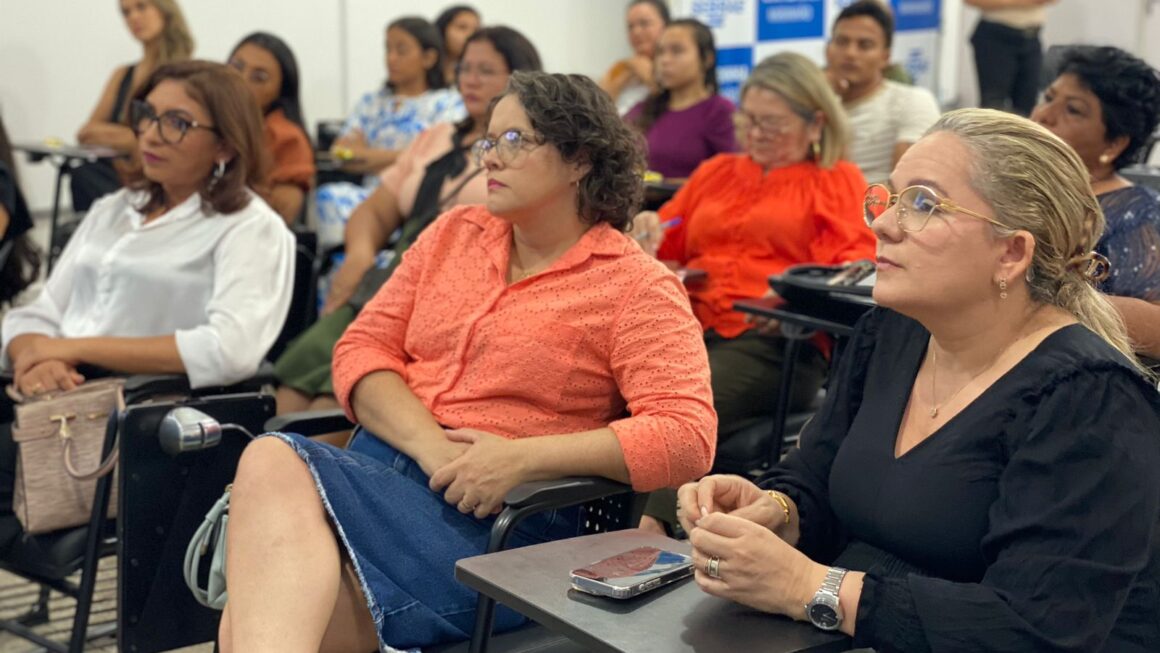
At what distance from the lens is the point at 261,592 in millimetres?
1837

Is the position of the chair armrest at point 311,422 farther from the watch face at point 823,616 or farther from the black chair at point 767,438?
the watch face at point 823,616

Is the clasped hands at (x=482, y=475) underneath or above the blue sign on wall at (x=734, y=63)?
underneath

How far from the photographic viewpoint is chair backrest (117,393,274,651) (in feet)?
7.59

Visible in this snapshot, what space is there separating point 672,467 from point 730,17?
5.50m

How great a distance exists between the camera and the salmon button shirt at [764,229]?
3.33 m

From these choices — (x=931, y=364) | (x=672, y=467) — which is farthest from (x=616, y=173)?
(x=931, y=364)

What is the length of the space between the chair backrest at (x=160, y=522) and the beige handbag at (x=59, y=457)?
0.50 feet

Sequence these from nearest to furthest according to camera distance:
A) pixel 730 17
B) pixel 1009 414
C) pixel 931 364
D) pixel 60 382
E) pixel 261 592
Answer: pixel 1009 414 < pixel 931 364 < pixel 261 592 < pixel 60 382 < pixel 730 17

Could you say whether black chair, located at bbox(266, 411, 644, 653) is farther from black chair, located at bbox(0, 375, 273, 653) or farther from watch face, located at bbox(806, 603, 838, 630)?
black chair, located at bbox(0, 375, 273, 653)

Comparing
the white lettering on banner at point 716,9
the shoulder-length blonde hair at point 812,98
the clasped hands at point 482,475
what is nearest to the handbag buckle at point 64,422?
the clasped hands at point 482,475

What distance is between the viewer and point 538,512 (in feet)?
6.72

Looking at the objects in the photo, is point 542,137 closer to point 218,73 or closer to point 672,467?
point 672,467

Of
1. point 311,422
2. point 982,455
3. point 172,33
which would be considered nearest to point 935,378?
point 982,455

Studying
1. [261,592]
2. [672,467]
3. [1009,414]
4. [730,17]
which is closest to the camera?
[1009,414]
